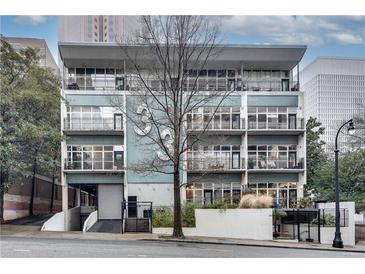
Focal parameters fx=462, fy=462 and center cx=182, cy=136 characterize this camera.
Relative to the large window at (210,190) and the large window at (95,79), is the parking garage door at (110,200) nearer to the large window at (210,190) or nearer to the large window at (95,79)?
the large window at (210,190)

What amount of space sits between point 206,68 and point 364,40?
11.4m

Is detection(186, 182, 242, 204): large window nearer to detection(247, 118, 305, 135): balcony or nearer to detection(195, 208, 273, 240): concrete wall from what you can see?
detection(247, 118, 305, 135): balcony

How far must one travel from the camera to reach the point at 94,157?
26.7 metres

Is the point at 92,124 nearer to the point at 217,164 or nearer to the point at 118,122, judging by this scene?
the point at 118,122

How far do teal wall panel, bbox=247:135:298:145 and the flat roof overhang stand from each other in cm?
454

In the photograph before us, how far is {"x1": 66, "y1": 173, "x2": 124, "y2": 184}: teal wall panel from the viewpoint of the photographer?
87.5ft

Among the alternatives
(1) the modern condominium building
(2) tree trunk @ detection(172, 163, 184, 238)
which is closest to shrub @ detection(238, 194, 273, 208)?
(2) tree trunk @ detection(172, 163, 184, 238)

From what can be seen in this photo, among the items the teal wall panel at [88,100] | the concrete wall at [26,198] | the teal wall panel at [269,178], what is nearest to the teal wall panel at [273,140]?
the teal wall panel at [269,178]

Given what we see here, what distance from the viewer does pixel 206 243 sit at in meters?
16.7

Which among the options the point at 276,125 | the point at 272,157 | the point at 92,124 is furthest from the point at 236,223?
→ the point at 92,124

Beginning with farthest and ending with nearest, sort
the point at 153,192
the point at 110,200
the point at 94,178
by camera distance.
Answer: the point at 110,200 → the point at 94,178 → the point at 153,192

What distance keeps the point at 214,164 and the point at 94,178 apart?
23.0ft
